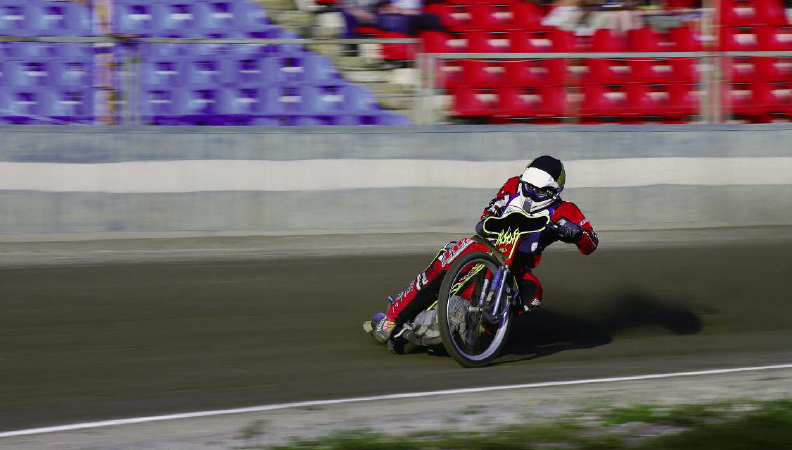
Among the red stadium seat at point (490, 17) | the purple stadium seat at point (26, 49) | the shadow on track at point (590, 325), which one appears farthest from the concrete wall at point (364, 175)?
the shadow on track at point (590, 325)

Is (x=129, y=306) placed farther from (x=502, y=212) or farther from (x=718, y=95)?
(x=718, y=95)

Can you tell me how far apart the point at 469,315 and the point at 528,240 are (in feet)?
2.10

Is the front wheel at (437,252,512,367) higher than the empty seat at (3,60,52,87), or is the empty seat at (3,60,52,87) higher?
the empty seat at (3,60,52,87)

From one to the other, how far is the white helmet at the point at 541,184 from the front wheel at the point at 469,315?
490 mm

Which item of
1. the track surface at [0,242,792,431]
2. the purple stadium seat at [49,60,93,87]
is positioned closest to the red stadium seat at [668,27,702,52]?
the track surface at [0,242,792,431]

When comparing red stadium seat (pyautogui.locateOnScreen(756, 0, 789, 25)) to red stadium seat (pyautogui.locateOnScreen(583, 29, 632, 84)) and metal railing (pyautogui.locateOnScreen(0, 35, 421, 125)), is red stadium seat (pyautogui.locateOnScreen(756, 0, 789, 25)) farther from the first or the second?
metal railing (pyautogui.locateOnScreen(0, 35, 421, 125))

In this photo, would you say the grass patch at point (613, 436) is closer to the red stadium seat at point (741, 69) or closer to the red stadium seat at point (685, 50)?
the red stadium seat at point (685, 50)

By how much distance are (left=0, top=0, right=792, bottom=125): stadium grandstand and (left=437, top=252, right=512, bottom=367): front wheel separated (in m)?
5.42

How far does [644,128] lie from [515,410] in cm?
781

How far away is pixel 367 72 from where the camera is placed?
1153 cm

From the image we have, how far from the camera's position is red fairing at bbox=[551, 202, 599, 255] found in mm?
6641

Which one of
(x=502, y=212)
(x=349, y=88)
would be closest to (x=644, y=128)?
(x=349, y=88)

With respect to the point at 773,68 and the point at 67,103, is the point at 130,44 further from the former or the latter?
the point at 773,68

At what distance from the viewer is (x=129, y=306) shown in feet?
27.0
